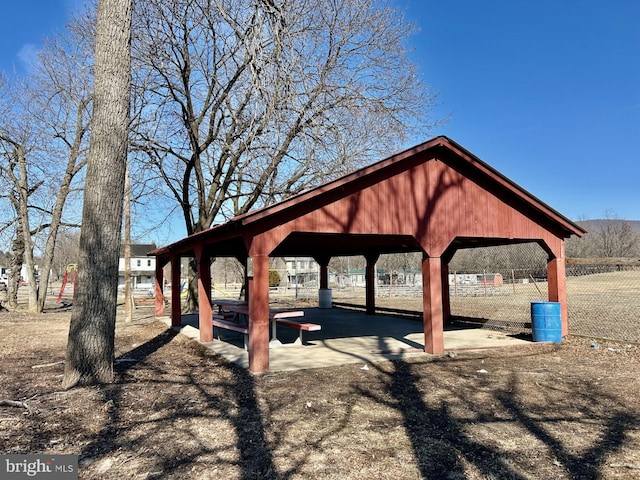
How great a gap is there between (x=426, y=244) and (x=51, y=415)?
6.61 metres

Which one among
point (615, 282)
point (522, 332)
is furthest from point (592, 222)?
point (522, 332)

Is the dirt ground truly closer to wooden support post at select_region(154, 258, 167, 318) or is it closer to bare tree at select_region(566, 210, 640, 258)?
wooden support post at select_region(154, 258, 167, 318)

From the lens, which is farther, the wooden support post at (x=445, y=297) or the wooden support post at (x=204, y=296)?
the wooden support post at (x=445, y=297)

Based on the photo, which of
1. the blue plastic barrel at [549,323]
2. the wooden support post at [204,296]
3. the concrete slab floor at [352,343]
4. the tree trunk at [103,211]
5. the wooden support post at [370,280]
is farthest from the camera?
the wooden support post at [370,280]

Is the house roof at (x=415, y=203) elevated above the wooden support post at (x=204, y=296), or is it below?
above

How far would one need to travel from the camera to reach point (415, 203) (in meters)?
8.88

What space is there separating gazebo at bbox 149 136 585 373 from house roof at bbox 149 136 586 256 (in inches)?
0.7

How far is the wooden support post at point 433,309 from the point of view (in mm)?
8656

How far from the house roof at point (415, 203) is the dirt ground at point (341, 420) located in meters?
2.45

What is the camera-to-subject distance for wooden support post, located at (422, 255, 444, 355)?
→ 866 cm

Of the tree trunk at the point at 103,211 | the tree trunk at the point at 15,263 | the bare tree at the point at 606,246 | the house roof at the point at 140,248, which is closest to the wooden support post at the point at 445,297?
the tree trunk at the point at 103,211

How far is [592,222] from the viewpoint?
105062mm

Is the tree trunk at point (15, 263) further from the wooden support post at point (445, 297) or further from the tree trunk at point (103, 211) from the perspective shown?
the wooden support post at point (445, 297)

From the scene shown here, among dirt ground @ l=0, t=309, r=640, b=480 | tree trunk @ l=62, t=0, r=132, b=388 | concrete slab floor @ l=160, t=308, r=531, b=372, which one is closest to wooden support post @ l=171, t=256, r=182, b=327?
concrete slab floor @ l=160, t=308, r=531, b=372
